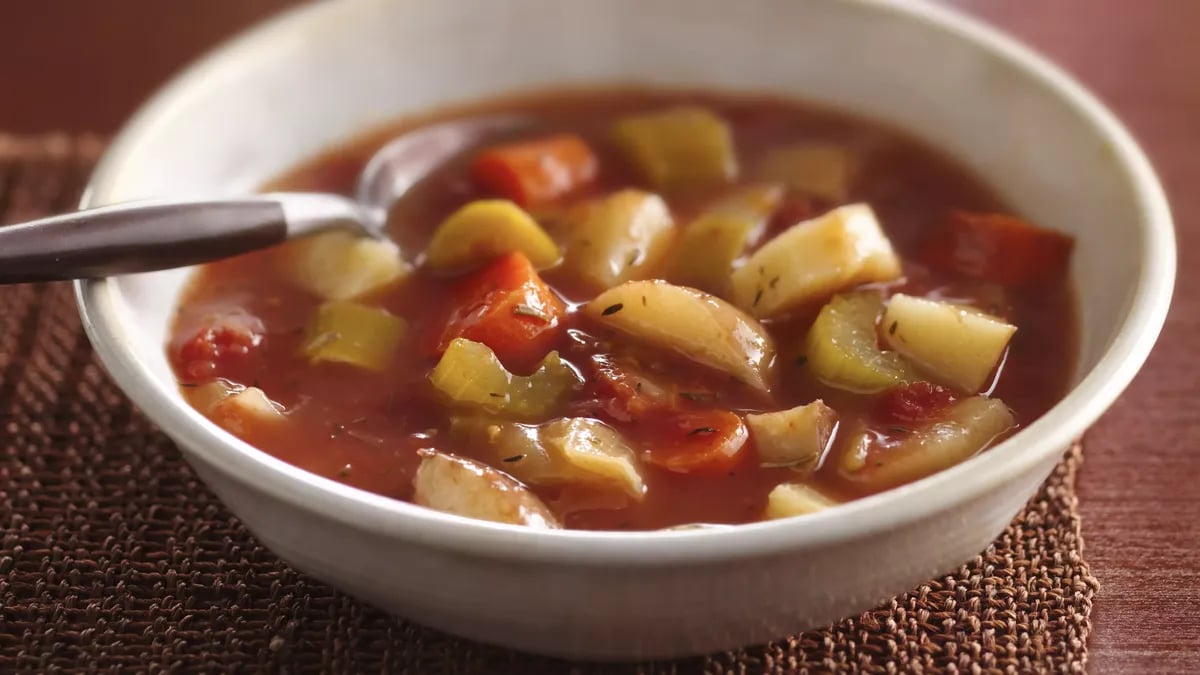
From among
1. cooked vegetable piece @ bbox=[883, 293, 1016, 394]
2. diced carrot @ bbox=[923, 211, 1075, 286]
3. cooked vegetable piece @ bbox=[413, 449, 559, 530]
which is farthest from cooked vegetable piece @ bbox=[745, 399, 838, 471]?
diced carrot @ bbox=[923, 211, 1075, 286]

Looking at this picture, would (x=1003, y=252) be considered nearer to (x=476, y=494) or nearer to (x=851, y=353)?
(x=851, y=353)

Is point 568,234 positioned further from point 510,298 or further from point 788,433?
point 788,433

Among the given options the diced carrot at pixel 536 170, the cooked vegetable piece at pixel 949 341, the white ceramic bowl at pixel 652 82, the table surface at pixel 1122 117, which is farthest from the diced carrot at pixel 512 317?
the table surface at pixel 1122 117

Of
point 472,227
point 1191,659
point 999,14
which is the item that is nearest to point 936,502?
point 1191,659

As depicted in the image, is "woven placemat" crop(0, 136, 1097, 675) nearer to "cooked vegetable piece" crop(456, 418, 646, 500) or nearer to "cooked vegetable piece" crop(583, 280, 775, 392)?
"cooked vegetable piece" crop(456, 418, 646, 500)

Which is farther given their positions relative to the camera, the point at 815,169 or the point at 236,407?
the point at 815,169

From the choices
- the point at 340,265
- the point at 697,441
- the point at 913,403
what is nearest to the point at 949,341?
the point at 913,403

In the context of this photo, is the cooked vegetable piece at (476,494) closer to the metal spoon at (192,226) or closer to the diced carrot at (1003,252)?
the metal spoon at (192,226)
